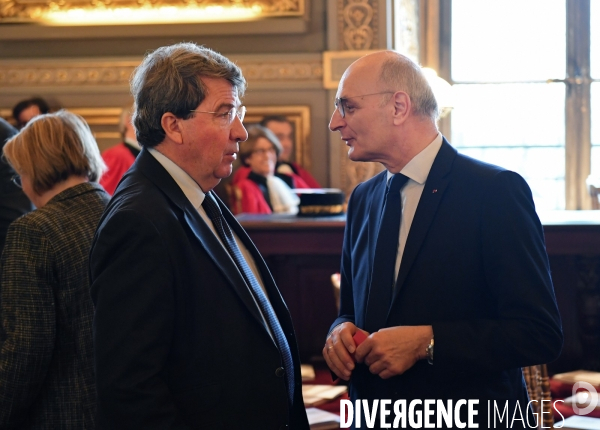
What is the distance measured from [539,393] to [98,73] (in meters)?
5.33

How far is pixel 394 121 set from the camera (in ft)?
6.73

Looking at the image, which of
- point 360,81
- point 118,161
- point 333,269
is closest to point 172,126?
point 360,81

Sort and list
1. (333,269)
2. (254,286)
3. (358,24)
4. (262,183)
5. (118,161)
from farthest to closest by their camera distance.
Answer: (358,24), (262,183), (118,161), (333,269), (254,286)

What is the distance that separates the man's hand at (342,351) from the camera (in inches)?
75.9

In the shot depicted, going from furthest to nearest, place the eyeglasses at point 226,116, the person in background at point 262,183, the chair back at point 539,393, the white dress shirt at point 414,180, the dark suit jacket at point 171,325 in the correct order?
the person in background at point 262,183 → the chair back at point 539,393 → the white dress shirt at point 414,180 → the eyeglasses at point 226,116 → the dark suit jacket at point 171,325

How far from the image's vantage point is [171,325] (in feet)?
5.47

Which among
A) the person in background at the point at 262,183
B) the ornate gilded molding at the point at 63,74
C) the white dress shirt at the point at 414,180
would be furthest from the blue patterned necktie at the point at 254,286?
the ornate gilded molding at the point at 63,74

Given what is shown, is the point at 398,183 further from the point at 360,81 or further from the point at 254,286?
the point at 254,286

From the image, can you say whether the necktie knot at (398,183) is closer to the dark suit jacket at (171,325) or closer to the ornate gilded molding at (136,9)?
the dark suit jacket at (171,325)

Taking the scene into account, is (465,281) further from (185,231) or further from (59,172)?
(59,172)

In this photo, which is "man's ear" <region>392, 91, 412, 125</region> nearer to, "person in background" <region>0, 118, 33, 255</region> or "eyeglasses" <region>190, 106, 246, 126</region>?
"eyeglasses" <region>190, 106, 246, 126</region>

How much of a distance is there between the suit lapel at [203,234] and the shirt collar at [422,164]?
1.82ft

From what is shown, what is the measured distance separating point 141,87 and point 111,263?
48cm

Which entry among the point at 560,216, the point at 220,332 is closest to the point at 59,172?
the point at 220,332
